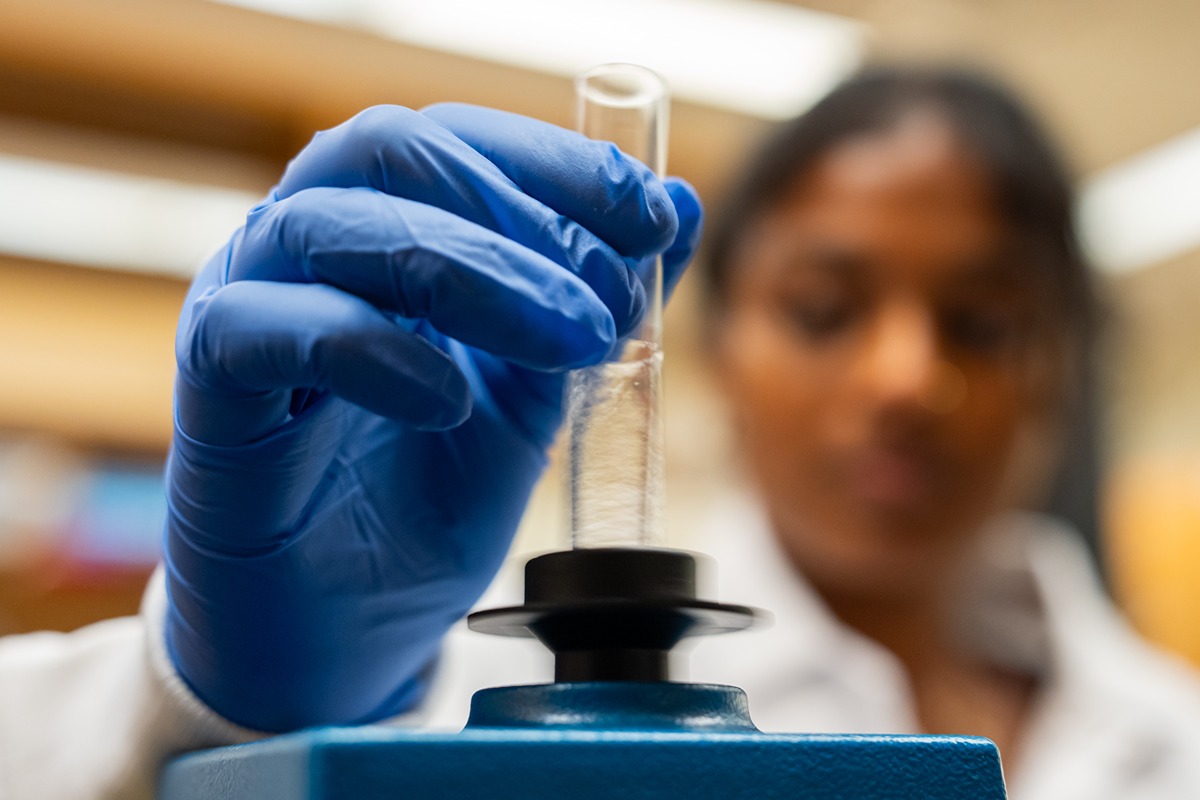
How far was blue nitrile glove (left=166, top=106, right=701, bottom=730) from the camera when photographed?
0.42m

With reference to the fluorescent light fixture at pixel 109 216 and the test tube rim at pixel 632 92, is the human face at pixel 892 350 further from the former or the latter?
the fluorescent light fixture at pixel 109 216

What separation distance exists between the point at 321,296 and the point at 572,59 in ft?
6.27

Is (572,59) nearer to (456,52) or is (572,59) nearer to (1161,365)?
(456,52)

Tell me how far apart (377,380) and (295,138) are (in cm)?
236

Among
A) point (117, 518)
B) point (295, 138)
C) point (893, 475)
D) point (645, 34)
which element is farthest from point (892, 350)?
point (117, 518)

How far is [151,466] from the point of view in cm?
321

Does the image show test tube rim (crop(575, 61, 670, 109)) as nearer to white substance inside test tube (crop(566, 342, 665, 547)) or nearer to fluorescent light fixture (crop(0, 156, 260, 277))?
white substance inside test tube (crop(566, 342, 665, 547))

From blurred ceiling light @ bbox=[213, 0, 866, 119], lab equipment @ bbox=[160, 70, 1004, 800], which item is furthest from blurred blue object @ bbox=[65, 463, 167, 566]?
lab equipment @ bbox=[160, 70, 1004, 800]

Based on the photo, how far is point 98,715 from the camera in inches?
23.6

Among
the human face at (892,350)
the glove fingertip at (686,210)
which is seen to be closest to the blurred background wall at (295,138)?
the human face at (892,350)

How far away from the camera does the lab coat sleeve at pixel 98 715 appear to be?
54 centimetres

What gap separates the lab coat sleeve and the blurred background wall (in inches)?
48.0

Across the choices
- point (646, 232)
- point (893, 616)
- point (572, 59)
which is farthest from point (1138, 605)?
point (646, 232)

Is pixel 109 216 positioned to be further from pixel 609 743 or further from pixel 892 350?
pixel 609 743
